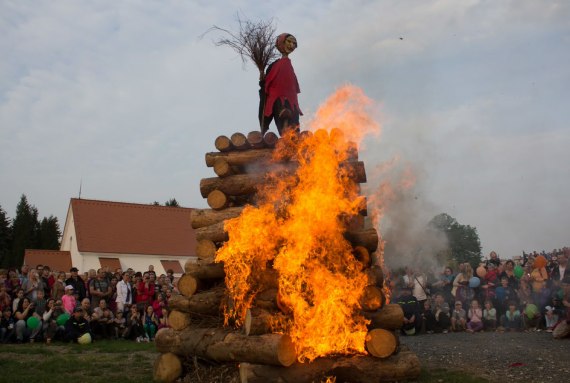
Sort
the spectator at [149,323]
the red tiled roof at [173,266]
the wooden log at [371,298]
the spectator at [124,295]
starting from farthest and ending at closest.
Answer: the red tiled roof at [173,266] → the spectator at [124,295] → the spectator at [149,323] → the wooden log at [371,298]

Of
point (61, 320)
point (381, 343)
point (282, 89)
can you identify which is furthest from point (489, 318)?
point (61, 320)

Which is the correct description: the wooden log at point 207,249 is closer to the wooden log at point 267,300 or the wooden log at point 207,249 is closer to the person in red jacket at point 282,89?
the wooden log at point 267,300

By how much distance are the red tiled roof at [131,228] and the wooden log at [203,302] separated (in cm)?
2729

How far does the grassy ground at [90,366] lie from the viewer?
26.4 feet

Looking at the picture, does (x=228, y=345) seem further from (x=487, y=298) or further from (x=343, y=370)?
(x=487, y=298)

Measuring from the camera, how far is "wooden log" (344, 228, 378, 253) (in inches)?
320

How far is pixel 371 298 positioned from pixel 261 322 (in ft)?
5.72

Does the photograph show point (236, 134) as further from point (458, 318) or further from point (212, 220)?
point (458, 318)

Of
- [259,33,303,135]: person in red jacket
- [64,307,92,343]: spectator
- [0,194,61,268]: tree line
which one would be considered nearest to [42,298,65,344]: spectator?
[64,307,92,343]: spectator

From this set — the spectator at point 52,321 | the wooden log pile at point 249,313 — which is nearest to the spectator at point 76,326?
the spectator at point 52,321

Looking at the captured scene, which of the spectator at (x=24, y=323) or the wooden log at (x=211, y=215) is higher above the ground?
the wooden log at (x=211, y=215)

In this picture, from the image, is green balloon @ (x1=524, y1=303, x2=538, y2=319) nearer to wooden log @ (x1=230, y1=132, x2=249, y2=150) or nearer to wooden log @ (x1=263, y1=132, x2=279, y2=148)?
wooden log @ (x1=263, y1=132, x2=279, y2=148)

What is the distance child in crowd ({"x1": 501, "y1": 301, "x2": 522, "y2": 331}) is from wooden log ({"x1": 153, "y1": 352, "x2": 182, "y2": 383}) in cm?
902

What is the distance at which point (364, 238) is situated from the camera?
816 cm
